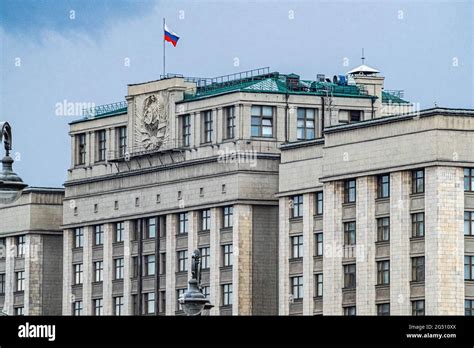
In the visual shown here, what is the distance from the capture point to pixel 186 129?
12656 centimetres

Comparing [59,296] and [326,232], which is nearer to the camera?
[326,232]

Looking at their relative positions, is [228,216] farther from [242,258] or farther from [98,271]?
[98,271]

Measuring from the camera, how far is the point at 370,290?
107125 millimetres

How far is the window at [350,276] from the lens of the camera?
109m

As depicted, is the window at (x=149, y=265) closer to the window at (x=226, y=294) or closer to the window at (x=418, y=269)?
the window at (x=226, y=294)

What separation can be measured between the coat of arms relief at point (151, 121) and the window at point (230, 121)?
6.18 meters

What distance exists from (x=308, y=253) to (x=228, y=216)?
26.9 ft

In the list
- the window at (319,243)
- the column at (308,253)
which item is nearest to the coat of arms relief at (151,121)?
the column at (308,253)

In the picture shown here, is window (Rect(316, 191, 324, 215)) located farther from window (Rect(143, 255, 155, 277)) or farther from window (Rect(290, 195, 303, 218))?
window (Rect(143, 255, 155, 277))

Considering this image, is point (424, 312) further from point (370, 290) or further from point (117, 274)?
point (117, 274)

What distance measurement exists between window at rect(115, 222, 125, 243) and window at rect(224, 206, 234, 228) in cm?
1137

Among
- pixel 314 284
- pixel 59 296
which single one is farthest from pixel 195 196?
pixel 59 296
